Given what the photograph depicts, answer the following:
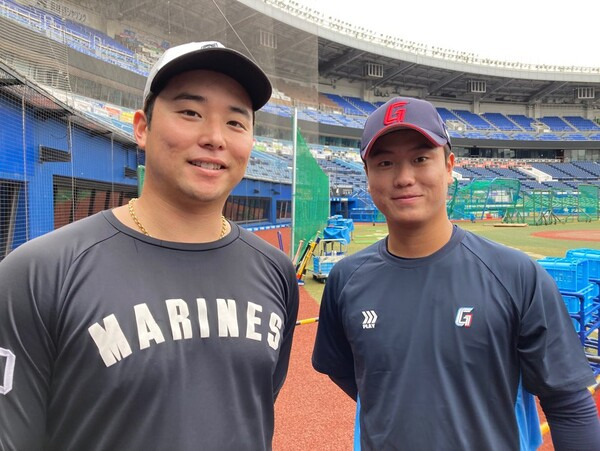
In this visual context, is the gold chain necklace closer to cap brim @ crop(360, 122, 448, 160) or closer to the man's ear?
the man's ear

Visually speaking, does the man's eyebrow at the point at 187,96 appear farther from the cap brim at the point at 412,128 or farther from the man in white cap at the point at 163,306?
the cap brim at the point at 412,128

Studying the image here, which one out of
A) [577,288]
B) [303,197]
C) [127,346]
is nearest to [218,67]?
[127,346]

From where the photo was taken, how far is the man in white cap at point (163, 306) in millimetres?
1115

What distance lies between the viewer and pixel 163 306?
1.25 m

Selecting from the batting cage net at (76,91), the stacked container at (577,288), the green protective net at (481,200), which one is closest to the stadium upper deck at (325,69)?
the batting cage net at (76,91)

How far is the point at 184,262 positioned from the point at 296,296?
1.91 feet

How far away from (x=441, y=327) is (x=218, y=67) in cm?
123

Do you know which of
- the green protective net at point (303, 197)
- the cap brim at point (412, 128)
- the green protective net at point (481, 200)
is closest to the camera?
the cap brim at point (412, 128)

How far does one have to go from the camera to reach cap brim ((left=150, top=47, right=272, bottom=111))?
130 centimetres

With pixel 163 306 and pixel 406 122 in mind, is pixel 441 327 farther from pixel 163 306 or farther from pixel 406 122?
pixel 163 306

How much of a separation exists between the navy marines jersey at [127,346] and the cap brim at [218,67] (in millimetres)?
510

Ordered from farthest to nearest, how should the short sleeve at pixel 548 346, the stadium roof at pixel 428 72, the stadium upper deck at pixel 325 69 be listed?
1. the stadium roof at pixel 428 72
2. the stadium upper deck at pixel 325 69
3. the short sleeve at pixel 548 346

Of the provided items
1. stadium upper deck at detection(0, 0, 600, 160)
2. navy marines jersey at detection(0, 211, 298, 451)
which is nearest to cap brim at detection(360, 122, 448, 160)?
navy marines jersey at detection(0, 211, 298, 451)

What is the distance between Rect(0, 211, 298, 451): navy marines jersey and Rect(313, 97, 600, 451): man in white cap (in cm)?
48
